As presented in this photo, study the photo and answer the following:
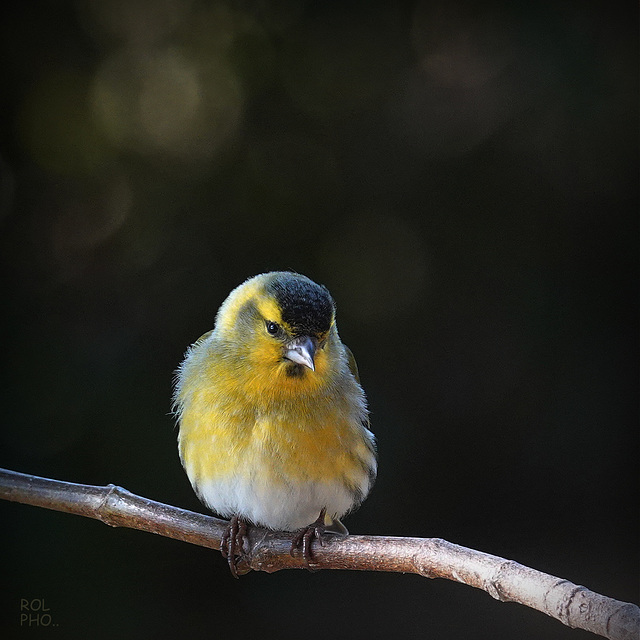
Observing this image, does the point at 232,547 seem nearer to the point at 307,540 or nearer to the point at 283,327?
the point at 307,540

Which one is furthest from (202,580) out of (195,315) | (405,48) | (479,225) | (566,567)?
(405,48)

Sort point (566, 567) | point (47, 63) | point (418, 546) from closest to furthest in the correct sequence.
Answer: point (418, 546) < point (47, 63) < point (566, 567)

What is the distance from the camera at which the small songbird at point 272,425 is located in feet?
2.70

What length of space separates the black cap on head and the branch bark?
20 cm

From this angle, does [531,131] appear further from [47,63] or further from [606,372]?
[47,63]

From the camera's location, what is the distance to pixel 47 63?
84 cm

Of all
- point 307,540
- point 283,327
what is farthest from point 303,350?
point 307,540

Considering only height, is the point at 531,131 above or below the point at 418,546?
above

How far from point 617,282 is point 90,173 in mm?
642

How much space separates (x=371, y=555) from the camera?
0.68 m

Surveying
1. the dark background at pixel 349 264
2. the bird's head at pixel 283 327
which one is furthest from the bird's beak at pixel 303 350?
the dark background at pixel 349 264

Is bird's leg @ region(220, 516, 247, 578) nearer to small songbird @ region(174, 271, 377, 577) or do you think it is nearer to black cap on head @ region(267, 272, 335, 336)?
small songbird @ region(174, 271, 377, 577)

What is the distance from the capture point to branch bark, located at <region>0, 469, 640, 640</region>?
54 centimetres

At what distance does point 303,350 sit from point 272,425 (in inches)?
4.0
